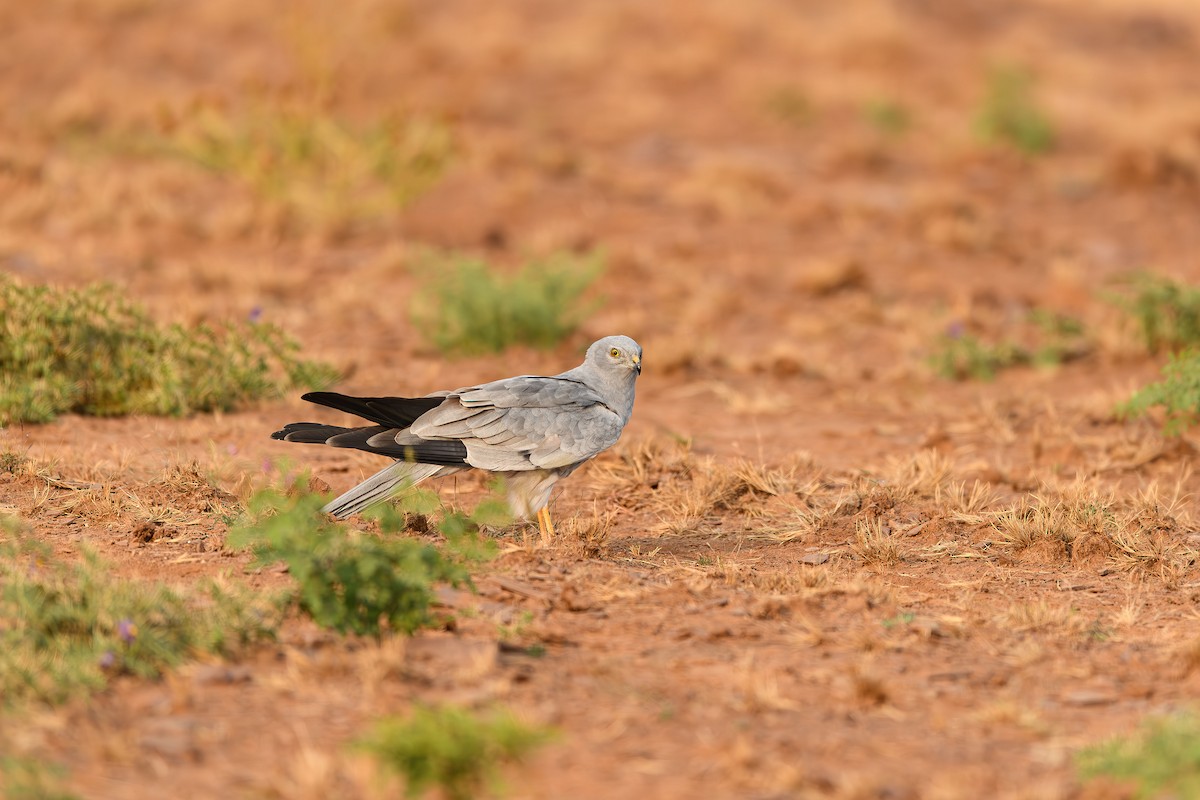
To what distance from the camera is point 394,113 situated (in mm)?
13109

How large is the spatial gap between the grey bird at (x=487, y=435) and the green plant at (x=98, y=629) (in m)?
1.10

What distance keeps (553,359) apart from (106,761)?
637cm

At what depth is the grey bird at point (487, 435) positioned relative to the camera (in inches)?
225

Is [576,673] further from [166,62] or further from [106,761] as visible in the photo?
[166,62]

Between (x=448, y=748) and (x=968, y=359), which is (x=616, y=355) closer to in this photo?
(x=448, y=748)

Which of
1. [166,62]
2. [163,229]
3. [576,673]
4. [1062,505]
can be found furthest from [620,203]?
[576,673]

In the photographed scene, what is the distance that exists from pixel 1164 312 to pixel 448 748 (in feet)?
25.5

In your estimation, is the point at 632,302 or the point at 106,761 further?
the point at 632,302

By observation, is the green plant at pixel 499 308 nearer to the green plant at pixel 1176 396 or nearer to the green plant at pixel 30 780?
the green plant at pixel 1176 396

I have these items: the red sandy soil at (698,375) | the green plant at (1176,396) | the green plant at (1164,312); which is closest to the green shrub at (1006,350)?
the red sandy soil at (698,375)

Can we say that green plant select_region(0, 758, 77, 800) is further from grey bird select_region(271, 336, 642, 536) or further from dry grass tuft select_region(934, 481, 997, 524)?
dry grass tuft select_region(934, 481, 997, 524)

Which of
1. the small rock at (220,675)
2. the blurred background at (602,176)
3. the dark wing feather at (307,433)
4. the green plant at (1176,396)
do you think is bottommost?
the green plant at (1176,396)

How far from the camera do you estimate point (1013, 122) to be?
16891 millimetres

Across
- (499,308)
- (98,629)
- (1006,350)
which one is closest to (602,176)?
(499,308)
